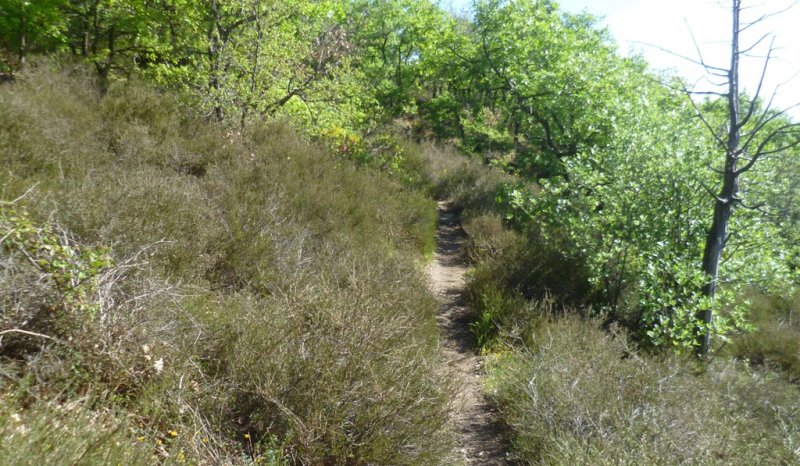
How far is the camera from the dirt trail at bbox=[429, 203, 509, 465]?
176 inches

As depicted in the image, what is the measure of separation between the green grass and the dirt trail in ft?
2.60

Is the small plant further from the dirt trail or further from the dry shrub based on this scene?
the dry shrub

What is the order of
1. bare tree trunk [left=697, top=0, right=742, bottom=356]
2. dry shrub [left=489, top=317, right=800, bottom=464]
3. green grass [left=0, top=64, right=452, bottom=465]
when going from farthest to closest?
1. bare tree trunk [left=697, top=0, right=742, bottom=356]
2. dry shrub [left=489, top=317, right=800, bottom=464]
3. green grass [left=0, top=64, right=452, bottom=465]

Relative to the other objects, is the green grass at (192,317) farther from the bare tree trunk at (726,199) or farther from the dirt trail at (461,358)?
the bare tree trunk at (726,199)

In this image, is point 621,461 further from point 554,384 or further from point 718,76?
point 718,76

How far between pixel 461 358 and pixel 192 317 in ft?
13.1

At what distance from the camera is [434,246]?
1024cm

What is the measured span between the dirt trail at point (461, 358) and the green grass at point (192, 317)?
79cm

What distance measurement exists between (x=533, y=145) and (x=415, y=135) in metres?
11.4

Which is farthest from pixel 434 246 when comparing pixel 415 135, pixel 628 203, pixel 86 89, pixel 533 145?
pixel 415 135

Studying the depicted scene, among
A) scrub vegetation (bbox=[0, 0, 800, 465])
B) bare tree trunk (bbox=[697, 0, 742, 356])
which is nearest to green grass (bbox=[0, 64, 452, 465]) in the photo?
scrub vegetation (bbox=[0, 0, 800, 465])

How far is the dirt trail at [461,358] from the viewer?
14.7 ft

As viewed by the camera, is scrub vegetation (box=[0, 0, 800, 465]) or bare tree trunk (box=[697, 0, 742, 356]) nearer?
scrub vegetation (box=[0, 0, 800, 465])

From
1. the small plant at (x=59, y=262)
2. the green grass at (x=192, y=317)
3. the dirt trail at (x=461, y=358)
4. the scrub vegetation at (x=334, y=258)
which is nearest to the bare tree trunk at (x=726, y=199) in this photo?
the scrub vegetation at (x=334, y=258)
